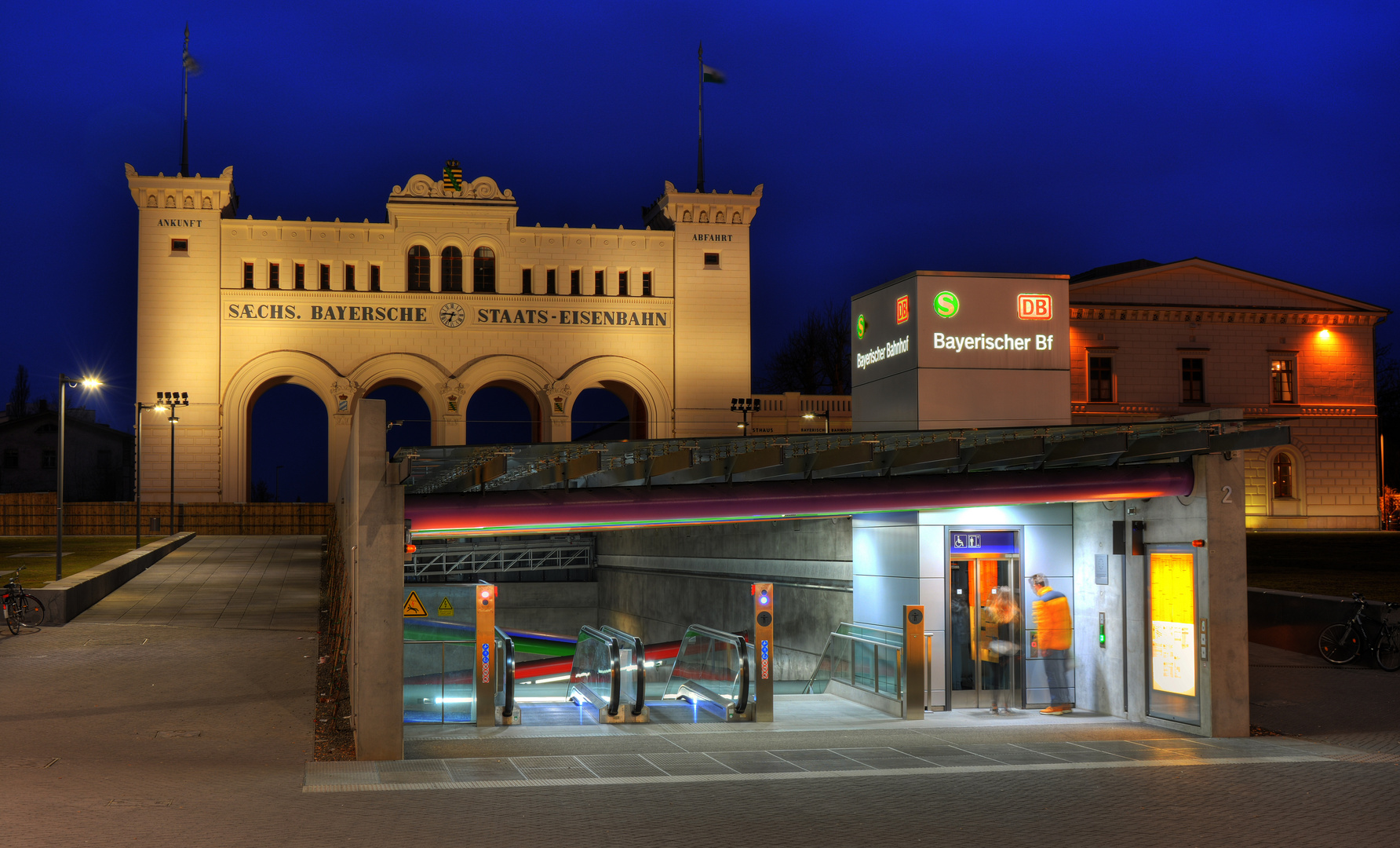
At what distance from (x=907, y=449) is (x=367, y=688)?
650 cm

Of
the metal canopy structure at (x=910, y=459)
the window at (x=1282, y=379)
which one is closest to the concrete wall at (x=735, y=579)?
the metal canopy structure at (x=910, y=459)

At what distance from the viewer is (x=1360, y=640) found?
19.2 metres

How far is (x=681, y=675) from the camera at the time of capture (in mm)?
17312

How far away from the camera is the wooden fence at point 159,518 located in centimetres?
4316

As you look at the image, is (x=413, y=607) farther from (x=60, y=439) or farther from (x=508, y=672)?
(x=60, y=439)

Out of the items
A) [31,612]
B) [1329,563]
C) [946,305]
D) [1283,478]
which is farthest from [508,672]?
[1283,478]

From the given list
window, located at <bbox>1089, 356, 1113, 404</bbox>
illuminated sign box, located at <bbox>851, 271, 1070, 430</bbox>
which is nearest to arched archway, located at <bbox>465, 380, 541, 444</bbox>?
window, located at <bbox>1089, 356, 1113, 404</bbox>

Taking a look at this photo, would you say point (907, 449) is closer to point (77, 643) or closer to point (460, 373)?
point (77, 643)

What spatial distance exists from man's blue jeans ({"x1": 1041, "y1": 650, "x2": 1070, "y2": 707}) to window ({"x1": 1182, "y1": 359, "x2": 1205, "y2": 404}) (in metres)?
35.2

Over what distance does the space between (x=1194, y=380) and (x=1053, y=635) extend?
35730 millimetres

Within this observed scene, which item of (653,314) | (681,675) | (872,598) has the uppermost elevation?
(653,314)

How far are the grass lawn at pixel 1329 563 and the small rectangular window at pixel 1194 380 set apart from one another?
7.64 m

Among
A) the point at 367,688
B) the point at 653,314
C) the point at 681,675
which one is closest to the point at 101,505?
the point at 653,314

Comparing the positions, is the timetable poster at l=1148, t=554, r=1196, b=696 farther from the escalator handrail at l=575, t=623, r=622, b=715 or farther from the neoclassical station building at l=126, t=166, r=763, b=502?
the neoclassical station building at l=126, t=166, r=763, b=502
